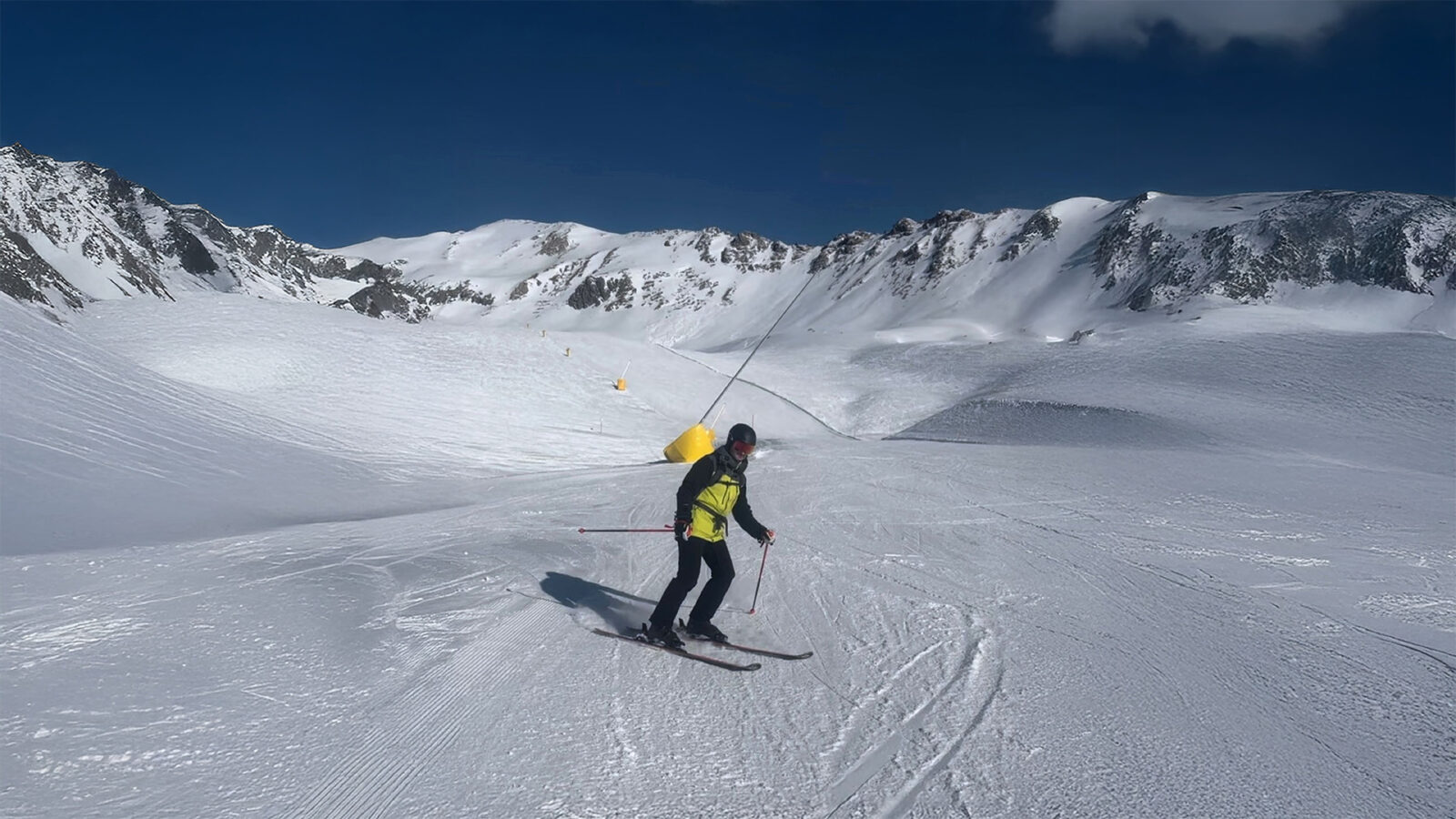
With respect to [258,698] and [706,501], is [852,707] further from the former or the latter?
[258,698]

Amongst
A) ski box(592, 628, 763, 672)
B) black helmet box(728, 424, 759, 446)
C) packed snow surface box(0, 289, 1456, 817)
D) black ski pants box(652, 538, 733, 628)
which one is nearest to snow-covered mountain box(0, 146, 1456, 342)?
packed snow surface box(0, 289, 1456, 817)

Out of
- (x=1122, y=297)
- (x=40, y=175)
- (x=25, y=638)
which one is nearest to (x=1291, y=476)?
(x=25, y=638)

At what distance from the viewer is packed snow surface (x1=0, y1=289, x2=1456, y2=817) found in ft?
14.1

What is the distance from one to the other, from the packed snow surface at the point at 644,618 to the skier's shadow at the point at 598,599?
43mm

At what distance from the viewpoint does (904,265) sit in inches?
4284

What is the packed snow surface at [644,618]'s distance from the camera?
4305 millimetres

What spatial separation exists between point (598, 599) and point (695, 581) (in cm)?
184

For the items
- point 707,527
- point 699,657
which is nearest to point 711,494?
point 707,527

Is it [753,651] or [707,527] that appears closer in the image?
[753,651]

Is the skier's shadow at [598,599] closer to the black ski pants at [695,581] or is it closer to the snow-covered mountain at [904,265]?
the black ski pants at [695,581]

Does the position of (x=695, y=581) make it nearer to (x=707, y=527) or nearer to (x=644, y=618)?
(x=707, y=527)

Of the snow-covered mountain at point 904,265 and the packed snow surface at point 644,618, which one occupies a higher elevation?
the snow-covered mountain at point 904,265

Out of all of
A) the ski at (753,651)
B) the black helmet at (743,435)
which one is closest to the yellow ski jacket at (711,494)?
the black helmet at (743,435)

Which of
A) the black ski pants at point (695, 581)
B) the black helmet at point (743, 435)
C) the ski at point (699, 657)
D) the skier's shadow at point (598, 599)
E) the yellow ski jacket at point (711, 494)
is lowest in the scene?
the skier's shadow at point (598, 599)
